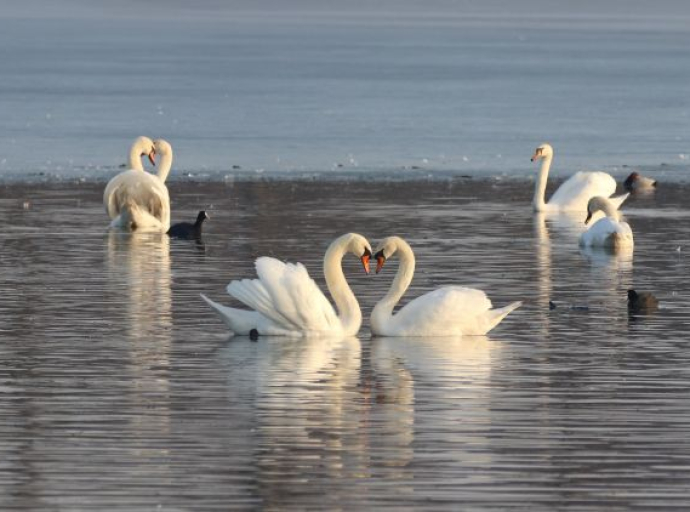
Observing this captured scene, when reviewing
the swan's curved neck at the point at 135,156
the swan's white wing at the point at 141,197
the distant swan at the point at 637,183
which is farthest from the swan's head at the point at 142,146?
the distant swan at the point at 637,183

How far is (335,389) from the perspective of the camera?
40.3 feet

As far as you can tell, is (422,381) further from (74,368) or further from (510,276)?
(510,276)

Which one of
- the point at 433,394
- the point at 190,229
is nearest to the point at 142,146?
the point at 190,229

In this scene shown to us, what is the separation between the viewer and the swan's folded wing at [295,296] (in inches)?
564

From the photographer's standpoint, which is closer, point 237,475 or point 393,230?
point 237,475

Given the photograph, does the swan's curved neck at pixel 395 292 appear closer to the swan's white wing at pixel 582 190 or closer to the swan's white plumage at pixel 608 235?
the swan's white plumage at pixel 608 235

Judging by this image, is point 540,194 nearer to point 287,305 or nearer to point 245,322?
point 245,322

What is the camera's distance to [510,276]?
18.4 m

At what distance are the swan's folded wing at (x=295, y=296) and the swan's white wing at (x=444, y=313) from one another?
2.02ft

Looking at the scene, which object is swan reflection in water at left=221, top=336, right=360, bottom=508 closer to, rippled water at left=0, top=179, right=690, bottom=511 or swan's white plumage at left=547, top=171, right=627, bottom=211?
rippled water at left=0, top=179, right=690, bottom=511

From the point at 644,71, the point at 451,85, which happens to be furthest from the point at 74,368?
the point at 644,71

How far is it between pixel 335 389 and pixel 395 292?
2953 mm

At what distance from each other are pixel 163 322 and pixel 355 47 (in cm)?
6840

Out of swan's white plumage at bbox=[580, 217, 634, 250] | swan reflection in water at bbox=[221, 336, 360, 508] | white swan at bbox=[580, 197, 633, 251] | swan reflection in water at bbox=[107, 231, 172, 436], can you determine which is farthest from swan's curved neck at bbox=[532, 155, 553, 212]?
swan reflection in water at bbox=[221, 336, 360, 508]
